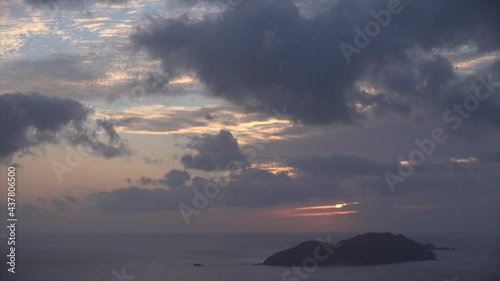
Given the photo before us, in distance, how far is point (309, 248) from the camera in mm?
96500

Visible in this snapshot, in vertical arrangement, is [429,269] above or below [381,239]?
below

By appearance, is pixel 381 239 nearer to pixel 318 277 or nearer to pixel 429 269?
pixel 429 269

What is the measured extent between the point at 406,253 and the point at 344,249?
429 inches

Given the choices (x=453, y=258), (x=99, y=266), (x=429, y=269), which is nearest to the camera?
(x=429, y=269)

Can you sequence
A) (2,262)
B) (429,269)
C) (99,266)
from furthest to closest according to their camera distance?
(99,266) → (429,269) → (2,262)

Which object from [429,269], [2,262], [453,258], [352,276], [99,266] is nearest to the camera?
[2,262]

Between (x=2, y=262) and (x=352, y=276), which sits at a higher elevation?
(x=2, y=262)

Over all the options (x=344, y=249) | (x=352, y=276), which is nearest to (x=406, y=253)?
(x=344, y=249)

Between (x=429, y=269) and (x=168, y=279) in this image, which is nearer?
(x=168, y=279)

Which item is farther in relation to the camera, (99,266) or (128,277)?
(99,266)

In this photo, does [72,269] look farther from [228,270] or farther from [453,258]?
[453,258]

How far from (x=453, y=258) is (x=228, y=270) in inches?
1984

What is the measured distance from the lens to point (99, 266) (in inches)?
3745

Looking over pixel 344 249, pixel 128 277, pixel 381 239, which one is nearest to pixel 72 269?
pixel 128 277
